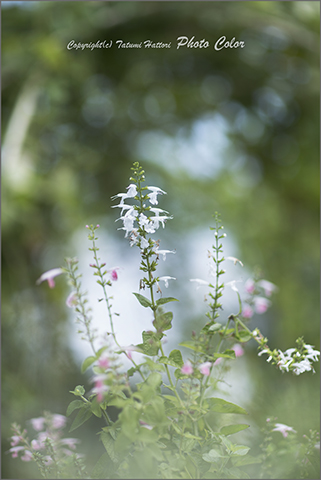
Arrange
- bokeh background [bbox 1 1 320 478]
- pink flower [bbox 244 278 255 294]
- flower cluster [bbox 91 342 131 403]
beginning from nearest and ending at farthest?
flower cluster [bbox 91 342 131 403]
pink flower [bbox 244 278 255 294]
bokeh background [bbox 1 1 320 478]

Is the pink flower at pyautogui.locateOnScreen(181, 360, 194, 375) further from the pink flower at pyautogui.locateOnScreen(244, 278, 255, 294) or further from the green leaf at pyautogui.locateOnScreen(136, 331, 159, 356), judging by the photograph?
the pink flower at pyautogui.locateOnScreen(244, 278, 255, 294)

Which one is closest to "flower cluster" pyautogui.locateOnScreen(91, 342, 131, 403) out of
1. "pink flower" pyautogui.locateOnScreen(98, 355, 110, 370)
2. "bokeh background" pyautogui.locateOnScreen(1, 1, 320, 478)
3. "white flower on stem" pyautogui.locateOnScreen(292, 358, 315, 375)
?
"pink flower" pyautogui.locateOnScreen(98, 355, 110, 370)

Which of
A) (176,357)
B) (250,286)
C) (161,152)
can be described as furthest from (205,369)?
(161,152)

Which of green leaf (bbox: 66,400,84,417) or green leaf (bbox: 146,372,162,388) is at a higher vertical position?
green leaf (bbox: 146,372,162,388)

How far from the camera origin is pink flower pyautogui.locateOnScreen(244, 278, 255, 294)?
383 millimetres

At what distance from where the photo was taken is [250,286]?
0.39 metres

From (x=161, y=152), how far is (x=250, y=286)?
1.35 metres

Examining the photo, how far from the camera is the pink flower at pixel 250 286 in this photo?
0.38 m

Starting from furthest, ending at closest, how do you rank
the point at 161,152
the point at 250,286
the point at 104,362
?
1. the point at 161,152
2. the point at 250,286
3. the point at 104,362

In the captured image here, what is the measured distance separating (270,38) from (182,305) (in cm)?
108

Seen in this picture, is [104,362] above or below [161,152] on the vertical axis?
below

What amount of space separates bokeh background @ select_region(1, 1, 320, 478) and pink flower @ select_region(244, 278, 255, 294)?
36 cm

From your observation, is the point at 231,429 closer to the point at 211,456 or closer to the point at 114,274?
the point at 211,456

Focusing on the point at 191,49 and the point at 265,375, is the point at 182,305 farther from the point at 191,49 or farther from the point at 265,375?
the point at 191,49
